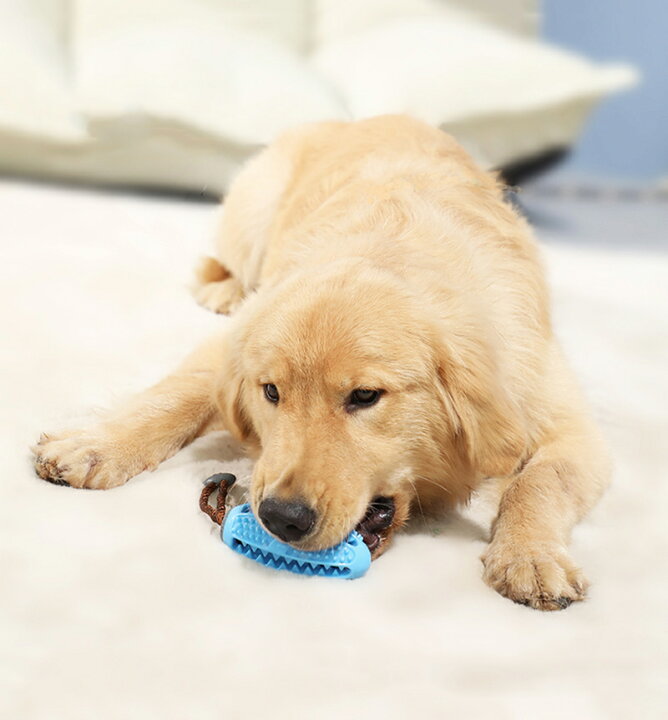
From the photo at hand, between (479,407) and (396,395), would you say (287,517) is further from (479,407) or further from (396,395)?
(479,407)

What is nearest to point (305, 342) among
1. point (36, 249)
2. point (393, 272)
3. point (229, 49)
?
point (393, 272)

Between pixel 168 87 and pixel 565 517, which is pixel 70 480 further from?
pixel 168 87

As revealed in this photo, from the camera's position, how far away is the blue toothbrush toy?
5.06 ft

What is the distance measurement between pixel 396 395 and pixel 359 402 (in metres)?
0.08

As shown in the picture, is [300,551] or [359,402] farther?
[359,402]

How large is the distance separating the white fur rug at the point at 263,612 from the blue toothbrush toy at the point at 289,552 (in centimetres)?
3

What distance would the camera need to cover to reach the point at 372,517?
1.71 metres

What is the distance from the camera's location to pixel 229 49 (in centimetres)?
482

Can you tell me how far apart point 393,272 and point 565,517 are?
64 centimetres

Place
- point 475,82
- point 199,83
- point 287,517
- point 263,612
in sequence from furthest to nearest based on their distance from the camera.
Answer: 1. point 475,82
2. point 199,83
3. point 287,517
4. point 263,612

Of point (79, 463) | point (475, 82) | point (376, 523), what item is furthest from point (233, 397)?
point (475, 82)

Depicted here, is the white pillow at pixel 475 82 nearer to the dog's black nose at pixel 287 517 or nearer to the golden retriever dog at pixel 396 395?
the golden retriever dog at pixel 396 395

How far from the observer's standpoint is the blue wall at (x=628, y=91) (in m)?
5.21

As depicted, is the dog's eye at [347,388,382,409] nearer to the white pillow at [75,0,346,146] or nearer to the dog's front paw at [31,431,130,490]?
the dog's front paw at [31,431,130,490]
